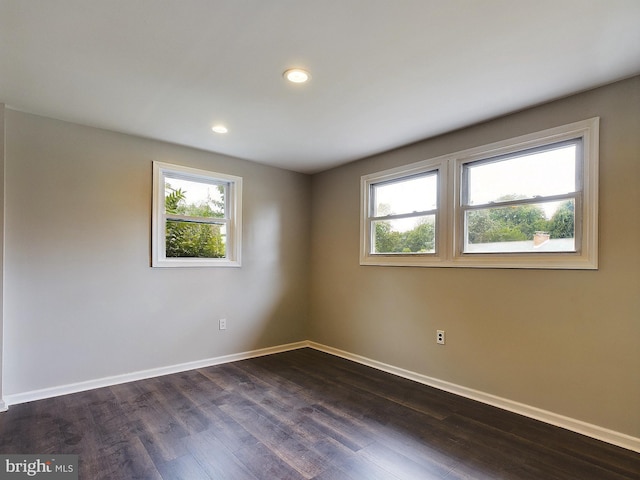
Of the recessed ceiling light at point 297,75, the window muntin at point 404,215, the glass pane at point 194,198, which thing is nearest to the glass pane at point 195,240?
the glass pane at point 194,198

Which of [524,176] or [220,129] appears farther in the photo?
[220,129]

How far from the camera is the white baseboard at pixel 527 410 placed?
2229 millimetres

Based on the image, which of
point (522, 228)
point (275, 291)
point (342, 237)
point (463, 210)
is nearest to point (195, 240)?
point (275, 291)

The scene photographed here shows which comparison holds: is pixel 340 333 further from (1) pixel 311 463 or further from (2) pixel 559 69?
(2) pixel 559 69

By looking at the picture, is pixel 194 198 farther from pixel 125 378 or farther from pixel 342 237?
pixel 125 378

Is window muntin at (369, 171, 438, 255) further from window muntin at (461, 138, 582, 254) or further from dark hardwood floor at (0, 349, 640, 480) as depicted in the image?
dark hardwood floor at (0, 349, 640, 480)

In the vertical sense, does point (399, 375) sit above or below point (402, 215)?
below

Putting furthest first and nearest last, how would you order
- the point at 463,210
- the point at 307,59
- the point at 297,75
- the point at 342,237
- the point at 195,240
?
the point at 342,237 → the point at 195,240 → the point at 463,210 → the point at 297,75 → the point at 307,59

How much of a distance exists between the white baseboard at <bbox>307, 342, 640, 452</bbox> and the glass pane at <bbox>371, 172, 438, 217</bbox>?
65.9 inches

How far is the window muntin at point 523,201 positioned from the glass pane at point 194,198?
2702mm

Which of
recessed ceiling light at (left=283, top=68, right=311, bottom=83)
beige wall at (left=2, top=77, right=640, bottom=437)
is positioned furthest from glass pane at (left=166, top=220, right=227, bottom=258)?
recessed ceiling light at (left=283, top=68, right=311, bottom=83)

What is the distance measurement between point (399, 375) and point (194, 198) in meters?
2.95

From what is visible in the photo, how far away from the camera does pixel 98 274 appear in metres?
3.19

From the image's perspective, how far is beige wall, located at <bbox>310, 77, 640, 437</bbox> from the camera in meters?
2.25
